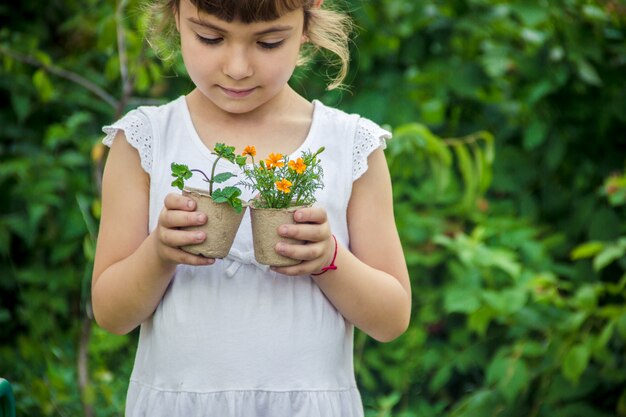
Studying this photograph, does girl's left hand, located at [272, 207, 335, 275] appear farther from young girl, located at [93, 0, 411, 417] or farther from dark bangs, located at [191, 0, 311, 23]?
dark bangs, located at [191, 0, 311, 23]

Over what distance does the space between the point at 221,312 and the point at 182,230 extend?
224 millimetres

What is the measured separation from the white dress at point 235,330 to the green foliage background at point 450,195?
130 cm

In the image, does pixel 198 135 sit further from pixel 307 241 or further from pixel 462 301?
pixel 462 301

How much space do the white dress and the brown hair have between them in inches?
7.7

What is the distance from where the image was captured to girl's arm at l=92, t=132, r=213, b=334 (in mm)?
1682

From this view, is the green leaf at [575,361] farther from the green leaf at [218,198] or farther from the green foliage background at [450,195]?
the green leaf at [218,198]

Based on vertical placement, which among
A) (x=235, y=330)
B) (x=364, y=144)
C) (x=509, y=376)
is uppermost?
(x=364, y=144)

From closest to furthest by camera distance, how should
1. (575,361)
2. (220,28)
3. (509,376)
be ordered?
(220,28) < (575,361) < (509,376)

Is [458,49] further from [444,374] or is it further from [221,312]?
[221,312]

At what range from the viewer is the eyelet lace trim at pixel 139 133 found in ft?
5.79

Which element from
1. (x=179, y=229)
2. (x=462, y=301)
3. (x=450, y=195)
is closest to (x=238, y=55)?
(x=179, y=229)

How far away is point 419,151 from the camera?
9.14 ft

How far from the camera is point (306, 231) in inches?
61.2

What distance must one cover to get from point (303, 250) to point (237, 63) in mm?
327
